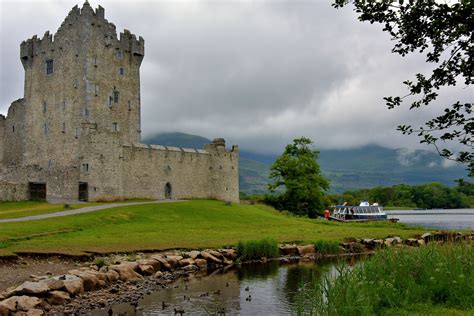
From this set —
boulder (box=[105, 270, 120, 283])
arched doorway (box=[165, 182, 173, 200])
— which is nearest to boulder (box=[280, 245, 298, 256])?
boulder (box=[105, 270, 120, 283])

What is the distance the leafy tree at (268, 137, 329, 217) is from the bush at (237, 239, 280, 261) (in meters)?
39.5

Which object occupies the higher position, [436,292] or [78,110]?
[78,110]

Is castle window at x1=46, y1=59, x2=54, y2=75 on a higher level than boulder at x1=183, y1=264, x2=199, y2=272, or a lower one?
higher

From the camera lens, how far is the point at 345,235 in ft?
108

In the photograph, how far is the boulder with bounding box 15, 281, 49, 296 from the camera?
1455 centimetres

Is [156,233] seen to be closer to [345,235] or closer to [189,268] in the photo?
[189,268]

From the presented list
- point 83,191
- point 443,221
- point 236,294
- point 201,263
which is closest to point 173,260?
point 201,263

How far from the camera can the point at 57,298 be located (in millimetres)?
14883

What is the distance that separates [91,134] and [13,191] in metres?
8.82

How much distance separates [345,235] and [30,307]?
23277 millimetres

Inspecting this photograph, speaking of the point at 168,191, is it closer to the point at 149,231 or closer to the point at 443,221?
the point at 149,231

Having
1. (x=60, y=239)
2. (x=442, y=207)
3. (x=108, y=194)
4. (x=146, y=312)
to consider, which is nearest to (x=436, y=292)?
(x=146, y=312)

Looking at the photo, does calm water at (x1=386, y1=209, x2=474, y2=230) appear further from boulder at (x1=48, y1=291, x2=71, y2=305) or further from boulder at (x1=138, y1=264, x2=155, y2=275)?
boulder at (x1=48, y1=291, x2=71, y2=305)

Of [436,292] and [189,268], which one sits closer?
[436,292]
